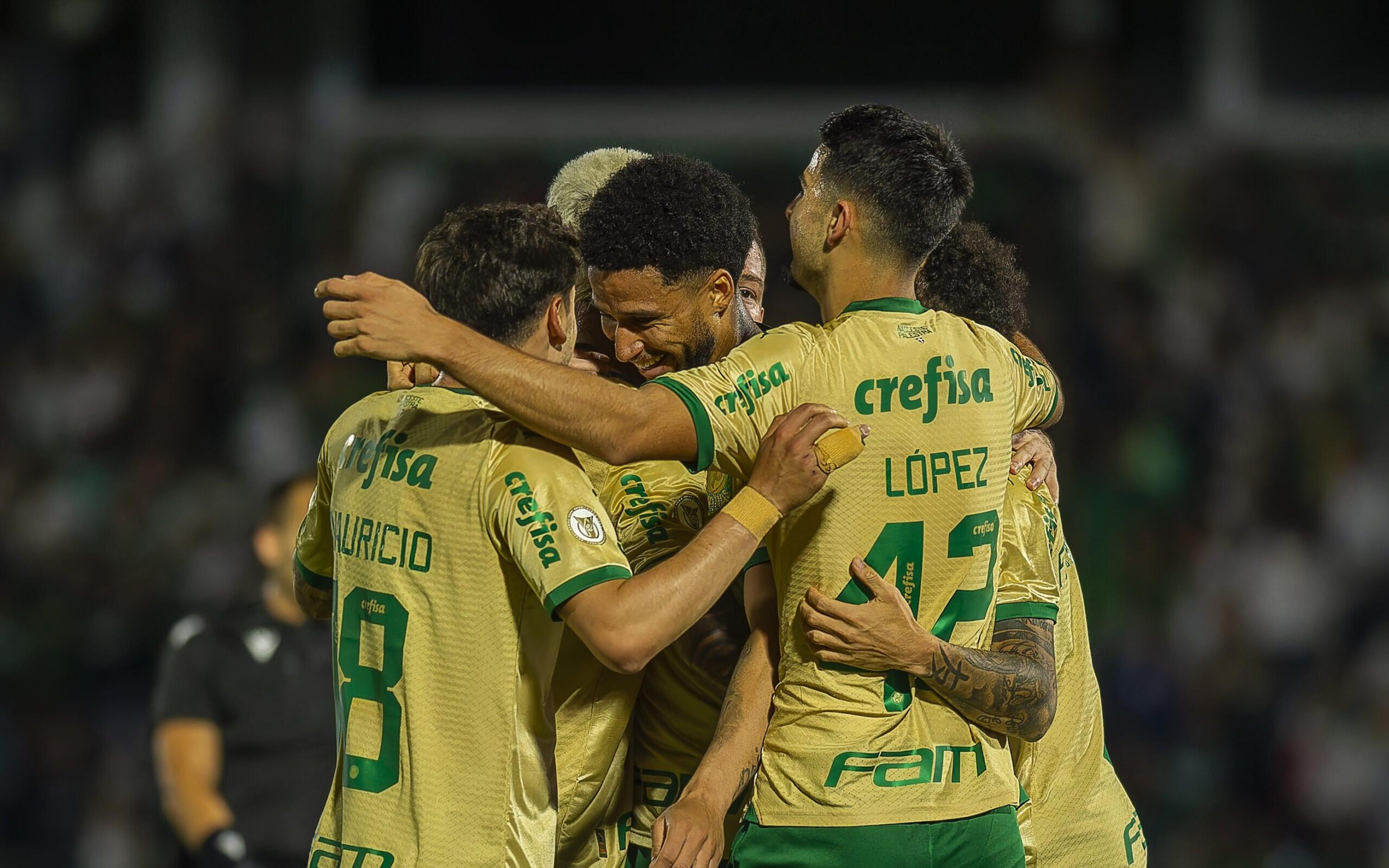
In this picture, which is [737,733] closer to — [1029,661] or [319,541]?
[1029,661]

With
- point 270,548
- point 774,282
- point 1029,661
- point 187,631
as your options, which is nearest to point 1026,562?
point 1029,661

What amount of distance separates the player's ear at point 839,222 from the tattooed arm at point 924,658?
641 millimetres

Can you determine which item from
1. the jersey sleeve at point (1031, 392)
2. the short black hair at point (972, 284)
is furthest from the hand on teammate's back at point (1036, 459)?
the short black hair at point (972, 284)

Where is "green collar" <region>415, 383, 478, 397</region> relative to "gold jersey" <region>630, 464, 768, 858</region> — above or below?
above

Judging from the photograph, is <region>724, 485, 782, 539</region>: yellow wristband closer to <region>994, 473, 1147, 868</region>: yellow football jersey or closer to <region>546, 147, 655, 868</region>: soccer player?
<region>546, 147, 655, 868</region>: soccer player

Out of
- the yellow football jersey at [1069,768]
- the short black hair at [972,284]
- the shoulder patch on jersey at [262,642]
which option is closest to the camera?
the yellow football jersey at [1069,768]

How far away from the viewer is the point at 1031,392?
3.06 m

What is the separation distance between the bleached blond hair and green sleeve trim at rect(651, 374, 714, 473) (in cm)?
102

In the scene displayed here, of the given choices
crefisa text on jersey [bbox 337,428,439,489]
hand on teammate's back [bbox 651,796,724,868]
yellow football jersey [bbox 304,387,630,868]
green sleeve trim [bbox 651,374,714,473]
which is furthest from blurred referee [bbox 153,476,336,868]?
green sleeve trim [bbox 651,374,714,473]

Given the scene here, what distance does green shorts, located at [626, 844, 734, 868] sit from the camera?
10.7ft

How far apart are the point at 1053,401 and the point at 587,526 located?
1.13 meters

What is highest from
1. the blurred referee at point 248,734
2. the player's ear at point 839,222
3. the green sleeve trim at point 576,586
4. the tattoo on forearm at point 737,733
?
the player's ear at point 839,222

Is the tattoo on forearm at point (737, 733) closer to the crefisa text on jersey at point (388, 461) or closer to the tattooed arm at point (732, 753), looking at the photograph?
the tattooed arm at point (732, 753)

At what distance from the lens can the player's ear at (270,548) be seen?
5.99 m
